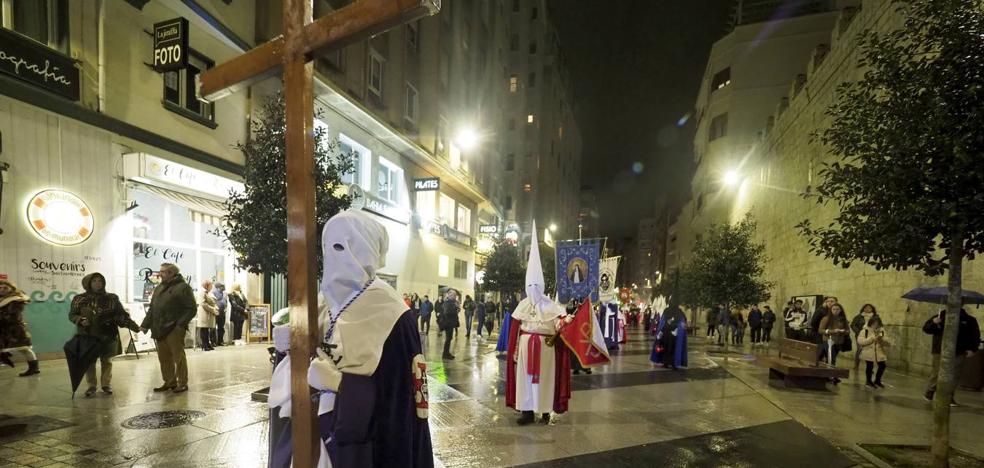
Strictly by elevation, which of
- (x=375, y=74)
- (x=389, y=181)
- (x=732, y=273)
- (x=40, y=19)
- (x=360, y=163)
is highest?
(x=375, y=74)

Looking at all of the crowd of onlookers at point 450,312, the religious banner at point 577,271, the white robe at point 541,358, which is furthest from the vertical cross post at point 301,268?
the religious banner at point 577,271

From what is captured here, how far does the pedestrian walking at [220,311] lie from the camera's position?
535 inches

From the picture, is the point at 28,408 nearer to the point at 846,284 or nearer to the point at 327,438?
the point at 327,438

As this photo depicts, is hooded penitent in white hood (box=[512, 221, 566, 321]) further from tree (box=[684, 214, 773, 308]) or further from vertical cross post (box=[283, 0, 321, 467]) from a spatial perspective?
tree (box=[684, 214, 773, 308])

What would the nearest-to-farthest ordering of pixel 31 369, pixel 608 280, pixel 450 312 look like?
pixel 31 369 < pixel 450 312 < pixel 608 280

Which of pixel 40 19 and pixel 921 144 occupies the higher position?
pixel 40 19

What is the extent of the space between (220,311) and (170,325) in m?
6.18

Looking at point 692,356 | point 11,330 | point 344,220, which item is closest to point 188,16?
point 11,330

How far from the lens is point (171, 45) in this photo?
38.1 ft

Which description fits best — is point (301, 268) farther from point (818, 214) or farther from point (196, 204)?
point (818, 214)

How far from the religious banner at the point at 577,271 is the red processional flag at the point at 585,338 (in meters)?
4.97

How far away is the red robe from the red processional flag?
0.65 ft

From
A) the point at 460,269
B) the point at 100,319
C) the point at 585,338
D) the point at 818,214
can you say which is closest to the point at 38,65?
the point at 100,319

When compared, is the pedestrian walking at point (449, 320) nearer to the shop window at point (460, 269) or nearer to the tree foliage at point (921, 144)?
the tree foliage at point (921, 144)
